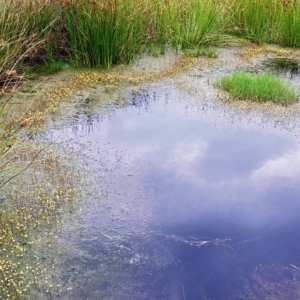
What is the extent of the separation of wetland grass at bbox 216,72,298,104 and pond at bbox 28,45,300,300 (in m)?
0.26

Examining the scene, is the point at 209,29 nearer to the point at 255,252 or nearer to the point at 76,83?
the point at 76,83

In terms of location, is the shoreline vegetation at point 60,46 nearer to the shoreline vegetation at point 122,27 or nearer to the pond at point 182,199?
the shoreline vegetation at point 122,27

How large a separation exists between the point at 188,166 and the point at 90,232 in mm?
1346

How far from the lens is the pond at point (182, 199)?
297 cm

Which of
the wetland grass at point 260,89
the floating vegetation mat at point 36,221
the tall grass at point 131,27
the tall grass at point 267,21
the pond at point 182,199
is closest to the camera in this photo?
the floating vegetation mat at point 36,221

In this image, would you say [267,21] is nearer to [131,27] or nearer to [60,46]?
[131,27]

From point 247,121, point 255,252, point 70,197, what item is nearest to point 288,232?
point 255,252

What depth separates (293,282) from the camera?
2971 mm

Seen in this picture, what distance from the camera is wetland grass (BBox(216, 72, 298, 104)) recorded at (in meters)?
5.89

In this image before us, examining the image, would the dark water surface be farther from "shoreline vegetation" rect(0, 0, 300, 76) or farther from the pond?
"shoreline vegetation" rect(0, 0, 300, 76)

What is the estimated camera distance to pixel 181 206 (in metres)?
3.75

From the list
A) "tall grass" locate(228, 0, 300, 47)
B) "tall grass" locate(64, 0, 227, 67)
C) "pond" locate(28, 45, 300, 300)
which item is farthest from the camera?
"tall grass" locate(228, 0, 300, 47)

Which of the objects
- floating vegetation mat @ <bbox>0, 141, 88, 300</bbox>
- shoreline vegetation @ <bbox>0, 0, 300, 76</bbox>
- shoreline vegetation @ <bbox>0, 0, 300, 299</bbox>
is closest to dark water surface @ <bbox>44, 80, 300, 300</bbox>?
floating vegetation mat @ <bbox>0, 141, 88, 300</bbox>

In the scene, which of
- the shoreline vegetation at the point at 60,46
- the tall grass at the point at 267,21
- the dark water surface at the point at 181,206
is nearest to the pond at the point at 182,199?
the dark water surface at the point at 181,206
